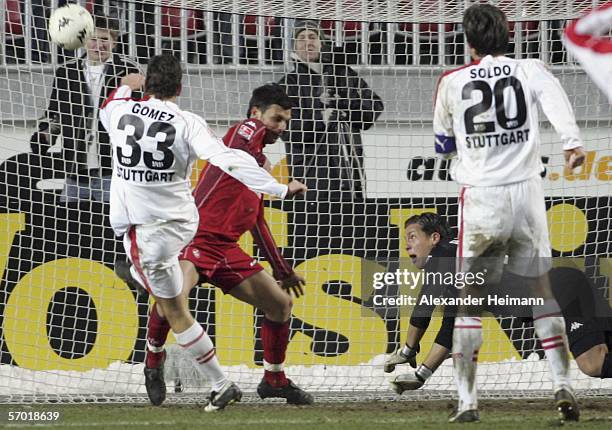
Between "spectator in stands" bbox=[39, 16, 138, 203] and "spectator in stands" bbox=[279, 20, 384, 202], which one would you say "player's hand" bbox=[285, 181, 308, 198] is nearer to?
"spectator in stands" bbox=[279, 20, 384, 202]

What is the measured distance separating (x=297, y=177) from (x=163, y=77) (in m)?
2.30

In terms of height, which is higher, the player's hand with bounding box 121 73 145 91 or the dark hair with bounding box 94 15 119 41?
the dark hair with bounding box 94 15 119 41

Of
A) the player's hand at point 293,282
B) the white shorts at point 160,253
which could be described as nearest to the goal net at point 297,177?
the player's hand at point 293,282

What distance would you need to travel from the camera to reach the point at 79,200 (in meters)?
8.41

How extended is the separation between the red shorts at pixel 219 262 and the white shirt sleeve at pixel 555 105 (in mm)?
2141

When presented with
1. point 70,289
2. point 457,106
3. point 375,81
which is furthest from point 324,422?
point 375,81

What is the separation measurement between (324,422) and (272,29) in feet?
11.4

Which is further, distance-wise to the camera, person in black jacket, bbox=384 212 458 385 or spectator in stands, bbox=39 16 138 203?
spectator in stands, bbox=39 16 138 203

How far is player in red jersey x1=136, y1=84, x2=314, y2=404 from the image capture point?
7098 mm

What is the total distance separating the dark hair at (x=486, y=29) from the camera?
230 inches

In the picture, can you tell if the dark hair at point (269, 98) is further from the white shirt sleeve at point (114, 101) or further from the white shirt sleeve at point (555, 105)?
the white shirt sleeve at point (555, 105)

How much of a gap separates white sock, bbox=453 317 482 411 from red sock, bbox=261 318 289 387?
1.71 meters

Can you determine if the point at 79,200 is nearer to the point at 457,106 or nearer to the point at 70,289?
the point at 70,289
